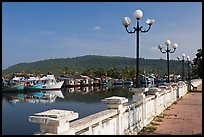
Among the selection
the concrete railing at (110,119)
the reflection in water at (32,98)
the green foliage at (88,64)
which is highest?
the green foliage at (88,64)

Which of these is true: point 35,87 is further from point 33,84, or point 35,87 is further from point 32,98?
point 32,98

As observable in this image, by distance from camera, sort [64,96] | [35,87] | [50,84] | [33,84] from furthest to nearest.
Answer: [33,84] → [50,84] → [35,87] → [64,96]

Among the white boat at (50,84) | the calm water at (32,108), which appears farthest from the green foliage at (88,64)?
the calm water at (32,108)

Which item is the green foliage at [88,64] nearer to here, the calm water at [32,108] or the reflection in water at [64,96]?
the reflection in water at [64,96]

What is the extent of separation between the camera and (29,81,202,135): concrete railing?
172 inches

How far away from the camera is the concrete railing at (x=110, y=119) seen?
4367 millimetres

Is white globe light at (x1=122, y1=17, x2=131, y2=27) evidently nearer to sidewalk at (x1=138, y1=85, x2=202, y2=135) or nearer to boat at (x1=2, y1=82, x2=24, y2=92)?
sidewalk at (x1=138, y1=85, x2=202, y2=135)

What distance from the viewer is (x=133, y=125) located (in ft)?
28.7

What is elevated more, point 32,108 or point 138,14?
point 138,14

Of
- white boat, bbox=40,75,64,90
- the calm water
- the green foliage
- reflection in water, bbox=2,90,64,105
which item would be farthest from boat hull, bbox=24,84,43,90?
the green foliage

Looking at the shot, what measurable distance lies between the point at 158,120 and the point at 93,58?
167 m

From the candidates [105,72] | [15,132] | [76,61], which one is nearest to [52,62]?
[76,61]

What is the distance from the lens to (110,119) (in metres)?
6.72

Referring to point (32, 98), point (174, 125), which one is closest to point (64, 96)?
point (32, 98)
